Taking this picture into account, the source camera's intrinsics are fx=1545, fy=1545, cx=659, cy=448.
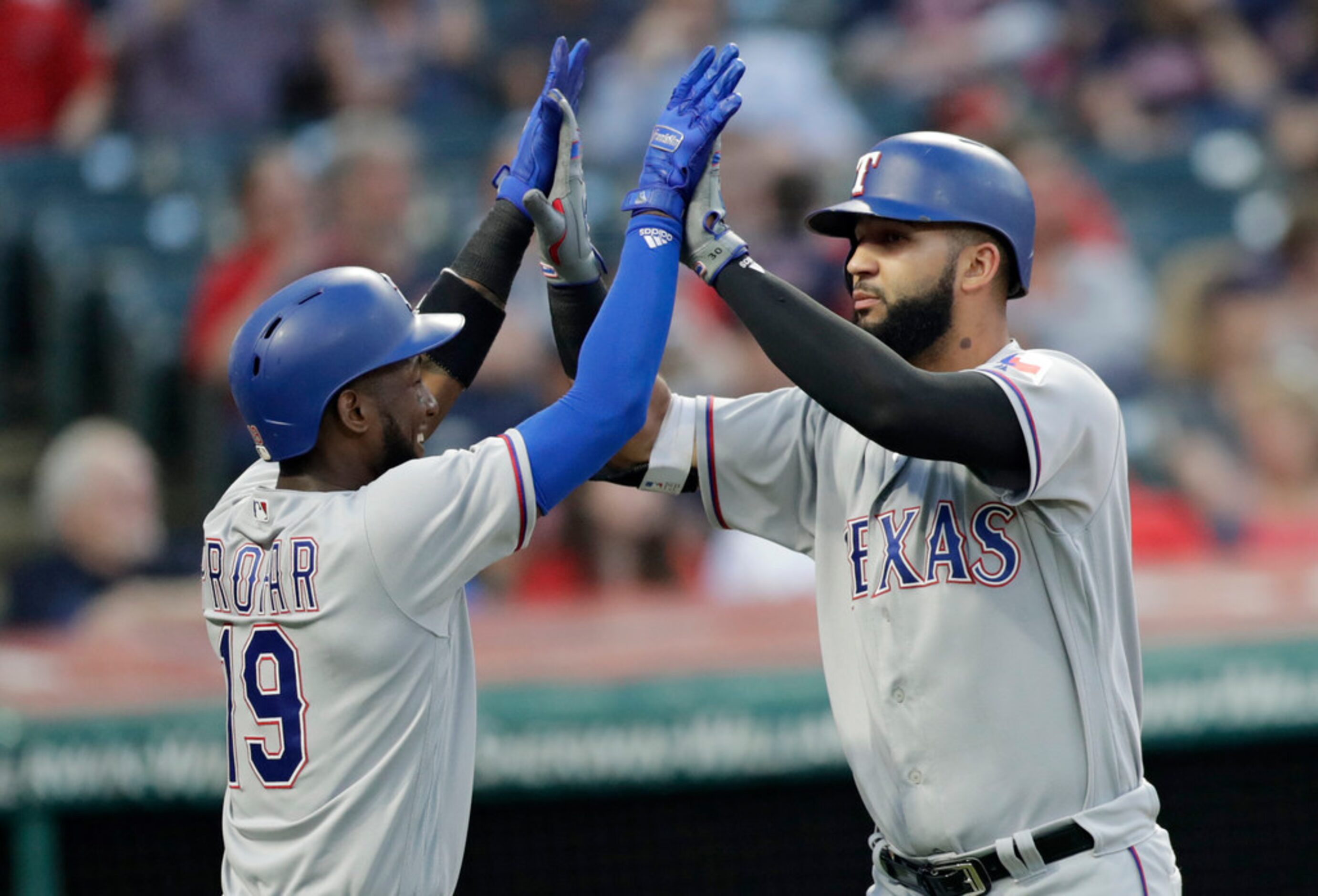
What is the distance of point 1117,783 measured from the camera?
2.48m

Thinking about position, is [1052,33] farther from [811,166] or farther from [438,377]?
[438,377]

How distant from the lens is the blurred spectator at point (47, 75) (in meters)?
6.65

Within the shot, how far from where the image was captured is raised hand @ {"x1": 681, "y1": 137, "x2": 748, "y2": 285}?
2.52 m

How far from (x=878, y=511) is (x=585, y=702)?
6.04ft

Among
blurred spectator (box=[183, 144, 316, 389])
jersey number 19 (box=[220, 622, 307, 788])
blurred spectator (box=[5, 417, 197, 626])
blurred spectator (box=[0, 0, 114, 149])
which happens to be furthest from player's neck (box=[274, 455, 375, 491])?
blurred spectator (box=[0, 0, 114, 149])

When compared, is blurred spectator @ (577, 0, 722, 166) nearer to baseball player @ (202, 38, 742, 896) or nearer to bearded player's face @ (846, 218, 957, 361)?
bearded player's face @ (846, 218, 957, 361)

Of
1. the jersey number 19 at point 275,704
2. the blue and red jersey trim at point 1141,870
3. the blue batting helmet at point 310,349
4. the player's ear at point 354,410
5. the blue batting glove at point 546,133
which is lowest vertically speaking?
the blue and red jersey trim at point 1141,870

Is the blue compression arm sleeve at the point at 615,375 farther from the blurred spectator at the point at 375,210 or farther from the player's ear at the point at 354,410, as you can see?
the blurred spectator at the point at 375,210

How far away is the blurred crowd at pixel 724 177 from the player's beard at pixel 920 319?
2229 mm

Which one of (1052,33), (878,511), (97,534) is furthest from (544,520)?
(1052,33)

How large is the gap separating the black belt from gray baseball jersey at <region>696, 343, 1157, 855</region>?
24 mm

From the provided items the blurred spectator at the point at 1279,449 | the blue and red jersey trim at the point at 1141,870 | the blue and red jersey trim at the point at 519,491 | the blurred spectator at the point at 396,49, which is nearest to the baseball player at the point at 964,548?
the blue and red jersey trim at the point at 1141,870

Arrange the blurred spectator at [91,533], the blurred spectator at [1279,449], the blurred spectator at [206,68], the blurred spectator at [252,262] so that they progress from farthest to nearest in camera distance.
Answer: the blurred spectator at [206,68], the blurred spectator at [252,262], the blurred spectator at [1279,449], the blurred spectator at [91,533]

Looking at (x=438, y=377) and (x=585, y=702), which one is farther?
(x=585, y=702)
